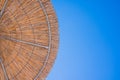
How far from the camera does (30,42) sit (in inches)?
81.2

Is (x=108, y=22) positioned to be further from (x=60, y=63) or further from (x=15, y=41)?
(x=15, y=41)

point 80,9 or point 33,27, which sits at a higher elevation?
point 80,9

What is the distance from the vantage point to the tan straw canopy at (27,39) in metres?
2.01

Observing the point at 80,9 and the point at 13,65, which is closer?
the point at 13,65

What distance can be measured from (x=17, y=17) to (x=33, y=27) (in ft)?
0.52

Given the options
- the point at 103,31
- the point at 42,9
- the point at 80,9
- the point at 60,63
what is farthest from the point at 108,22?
the point at 42,9

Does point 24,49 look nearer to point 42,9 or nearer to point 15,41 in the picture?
point 15,41

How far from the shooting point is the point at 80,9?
259 centimetres

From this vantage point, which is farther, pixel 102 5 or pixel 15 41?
pixel 102 5

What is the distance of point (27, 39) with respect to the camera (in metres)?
2.06

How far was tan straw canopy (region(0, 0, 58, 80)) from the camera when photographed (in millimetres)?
2012

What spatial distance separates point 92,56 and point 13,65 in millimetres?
934

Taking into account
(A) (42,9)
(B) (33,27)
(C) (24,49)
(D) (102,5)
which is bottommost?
(C) (24,49)

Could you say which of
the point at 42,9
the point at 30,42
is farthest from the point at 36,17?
the point at 30,42
